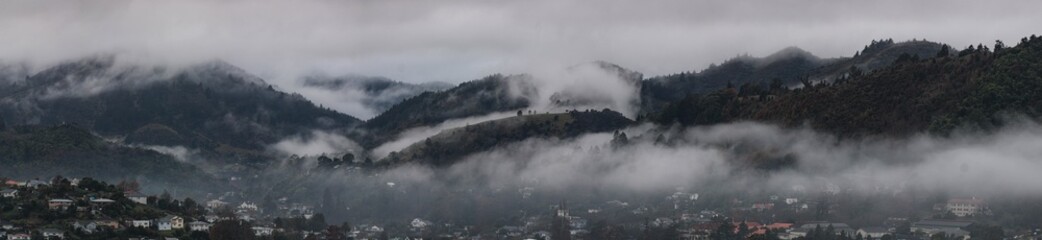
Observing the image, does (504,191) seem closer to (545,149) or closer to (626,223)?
(545,149)

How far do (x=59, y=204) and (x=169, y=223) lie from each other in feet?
24.1

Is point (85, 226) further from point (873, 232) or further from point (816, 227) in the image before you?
point (873, 232)

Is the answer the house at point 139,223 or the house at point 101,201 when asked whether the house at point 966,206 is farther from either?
the house at point 101,201

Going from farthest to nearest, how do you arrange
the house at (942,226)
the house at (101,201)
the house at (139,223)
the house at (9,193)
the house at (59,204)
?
the house at (9,193) → the house at (101,201) → the house at (59,204) → the house at (942,226) → the house at (139,223)

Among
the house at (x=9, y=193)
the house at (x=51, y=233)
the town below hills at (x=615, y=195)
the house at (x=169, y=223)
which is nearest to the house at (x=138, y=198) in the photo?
the town below hills at (x=615, y=195)

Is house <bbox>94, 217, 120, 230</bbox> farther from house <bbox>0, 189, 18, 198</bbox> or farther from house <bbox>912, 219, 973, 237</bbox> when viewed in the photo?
house <bbox>912, 219, 973, 237</bbox>

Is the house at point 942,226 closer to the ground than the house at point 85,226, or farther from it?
closer to the ground

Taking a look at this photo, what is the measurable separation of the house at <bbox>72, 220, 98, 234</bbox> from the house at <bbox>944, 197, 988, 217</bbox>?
56898mm

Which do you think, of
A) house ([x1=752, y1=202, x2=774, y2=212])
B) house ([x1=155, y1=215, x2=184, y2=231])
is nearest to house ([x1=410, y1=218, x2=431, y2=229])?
house ([x1=752, y1=202, x2=774, y2=212])

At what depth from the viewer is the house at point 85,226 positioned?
110625 mm

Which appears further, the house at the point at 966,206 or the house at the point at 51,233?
the house at the point at 966,206

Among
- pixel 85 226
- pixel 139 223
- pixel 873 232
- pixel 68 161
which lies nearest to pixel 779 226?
pixel 873 232

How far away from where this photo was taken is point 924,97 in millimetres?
146000

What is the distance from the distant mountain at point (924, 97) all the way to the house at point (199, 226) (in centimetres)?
5448
